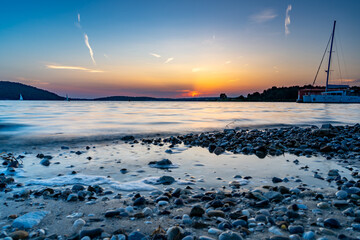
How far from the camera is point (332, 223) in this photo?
240 cm

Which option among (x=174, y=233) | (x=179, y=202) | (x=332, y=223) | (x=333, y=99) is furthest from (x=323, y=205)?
(x=333, y=99)

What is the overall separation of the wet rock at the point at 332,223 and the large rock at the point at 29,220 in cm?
332

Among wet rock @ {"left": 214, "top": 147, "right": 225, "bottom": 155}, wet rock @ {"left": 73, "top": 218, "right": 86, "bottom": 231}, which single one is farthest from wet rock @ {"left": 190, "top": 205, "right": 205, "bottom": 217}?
wet rock @ {"left": 214, "top": 147, "right": 225, "bottom": 155}

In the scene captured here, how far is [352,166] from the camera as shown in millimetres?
5094

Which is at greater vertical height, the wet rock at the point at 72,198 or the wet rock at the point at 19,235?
the wet rock at the point at 19,235

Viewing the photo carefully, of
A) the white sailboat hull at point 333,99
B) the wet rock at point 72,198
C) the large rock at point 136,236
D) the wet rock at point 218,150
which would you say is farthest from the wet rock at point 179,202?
the white sailboat hull at point 333,99

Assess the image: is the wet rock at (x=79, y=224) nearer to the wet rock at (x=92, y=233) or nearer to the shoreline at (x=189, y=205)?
the shoreline at (x=189, y=205)

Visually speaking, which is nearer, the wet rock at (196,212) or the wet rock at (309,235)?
the wet rock at (309,235)

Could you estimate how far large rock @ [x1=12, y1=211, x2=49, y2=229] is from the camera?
2.37 metres

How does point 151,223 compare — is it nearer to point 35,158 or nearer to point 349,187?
point 349,187

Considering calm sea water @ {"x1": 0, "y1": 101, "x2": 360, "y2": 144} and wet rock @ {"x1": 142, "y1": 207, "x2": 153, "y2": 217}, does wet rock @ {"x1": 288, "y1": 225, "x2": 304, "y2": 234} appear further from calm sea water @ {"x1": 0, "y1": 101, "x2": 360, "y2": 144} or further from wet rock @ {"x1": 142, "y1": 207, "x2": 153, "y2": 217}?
calm sea water @ {"x1": 0, "y1": 101, "x2": 360, "y2": 144}

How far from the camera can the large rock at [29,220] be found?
2374 mm

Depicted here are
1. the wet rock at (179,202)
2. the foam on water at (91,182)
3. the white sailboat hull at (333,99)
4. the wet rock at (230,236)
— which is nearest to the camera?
the wet rock at (230,236)

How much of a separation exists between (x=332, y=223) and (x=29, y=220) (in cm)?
346
